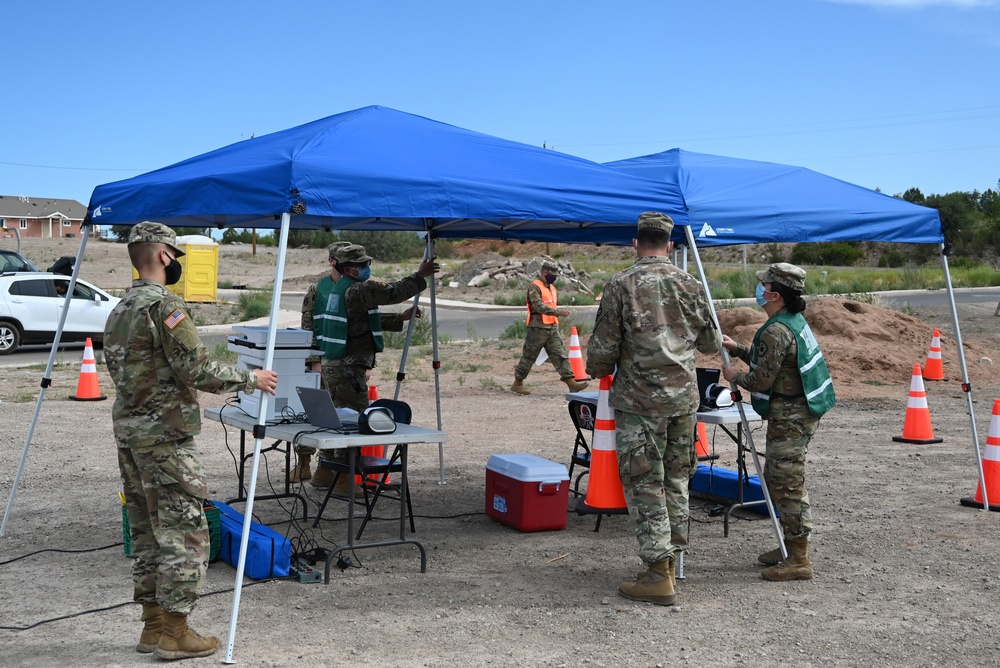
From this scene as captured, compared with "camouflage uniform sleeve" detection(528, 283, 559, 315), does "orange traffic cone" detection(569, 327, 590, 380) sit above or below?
below

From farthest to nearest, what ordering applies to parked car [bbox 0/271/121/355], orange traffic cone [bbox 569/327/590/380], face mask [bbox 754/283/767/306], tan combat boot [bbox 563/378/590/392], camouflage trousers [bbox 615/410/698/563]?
parked car [bbox 0/271/121/355] → orange traffic cone [bbox 569/327/590/380] → tan combat boot [bbox 563/378/590/392] → face mask [bbox 754/283/767/306] → camouflage trousers [bbox 615/410/698/563]

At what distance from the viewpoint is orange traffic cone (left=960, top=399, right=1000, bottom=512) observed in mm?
8148

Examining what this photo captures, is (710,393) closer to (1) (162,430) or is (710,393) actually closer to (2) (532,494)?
(2) (532,494)

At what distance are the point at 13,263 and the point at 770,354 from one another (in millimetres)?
20464

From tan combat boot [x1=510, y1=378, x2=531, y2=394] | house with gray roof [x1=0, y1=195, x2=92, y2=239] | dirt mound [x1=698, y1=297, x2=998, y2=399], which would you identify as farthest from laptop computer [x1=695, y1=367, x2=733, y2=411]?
house with gray roof [x1=0, y1=195, x2=92, y2=239]

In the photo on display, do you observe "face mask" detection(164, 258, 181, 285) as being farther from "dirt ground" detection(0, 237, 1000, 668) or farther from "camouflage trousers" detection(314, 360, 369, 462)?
"camouflage trousers" detection(314, 360, 369, 462)

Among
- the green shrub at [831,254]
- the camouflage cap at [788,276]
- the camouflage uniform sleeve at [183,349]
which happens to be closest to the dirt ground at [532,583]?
the camouflage uniform sleeve at [183,349]

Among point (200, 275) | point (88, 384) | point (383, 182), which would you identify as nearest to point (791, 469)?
point (383, 182)

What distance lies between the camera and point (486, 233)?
9.24 m

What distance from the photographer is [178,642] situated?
489cm

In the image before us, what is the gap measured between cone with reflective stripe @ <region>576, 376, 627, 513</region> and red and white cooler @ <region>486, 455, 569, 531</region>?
0.20 metres

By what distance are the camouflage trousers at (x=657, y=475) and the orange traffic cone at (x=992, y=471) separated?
360 cm


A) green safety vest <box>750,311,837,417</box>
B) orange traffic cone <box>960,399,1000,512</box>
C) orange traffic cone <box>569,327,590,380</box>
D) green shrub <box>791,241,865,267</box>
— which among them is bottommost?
orange traffic cone <box>960,399,1000,512</box>

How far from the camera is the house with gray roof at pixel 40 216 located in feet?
313
